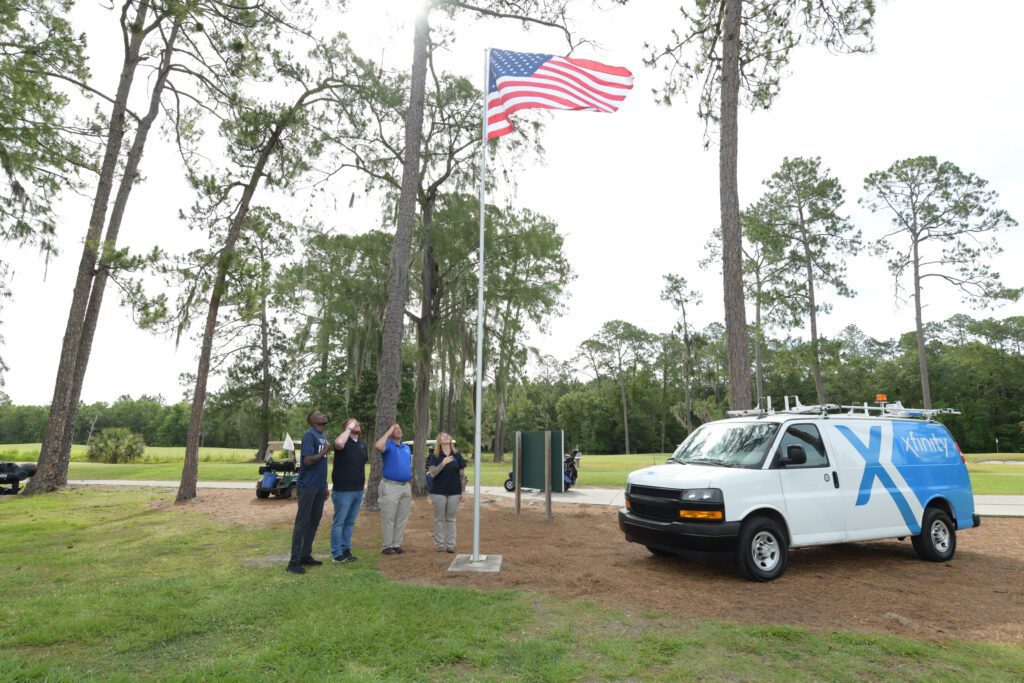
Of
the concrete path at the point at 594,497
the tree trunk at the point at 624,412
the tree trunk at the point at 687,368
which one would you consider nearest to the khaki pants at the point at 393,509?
the concrete path at the point at 594,497

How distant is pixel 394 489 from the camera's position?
8016mm

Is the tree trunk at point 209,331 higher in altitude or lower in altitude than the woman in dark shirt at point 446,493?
higher

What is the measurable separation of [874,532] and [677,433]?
2545 inches

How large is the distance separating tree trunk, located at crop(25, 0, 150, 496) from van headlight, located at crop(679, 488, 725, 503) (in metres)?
15.5

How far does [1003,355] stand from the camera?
60281 mm

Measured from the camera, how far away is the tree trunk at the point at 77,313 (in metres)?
15.3

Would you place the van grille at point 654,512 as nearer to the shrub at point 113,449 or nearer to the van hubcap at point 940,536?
the van hubcap at point 940,536

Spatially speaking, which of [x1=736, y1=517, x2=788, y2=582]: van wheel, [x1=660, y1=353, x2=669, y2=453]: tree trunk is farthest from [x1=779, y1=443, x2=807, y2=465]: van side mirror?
[x1=660, y1=353, x2=669, y2=453]: tree trunk

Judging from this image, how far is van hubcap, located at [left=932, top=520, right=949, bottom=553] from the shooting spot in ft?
26.3

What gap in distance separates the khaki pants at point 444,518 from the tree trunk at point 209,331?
27.5ft

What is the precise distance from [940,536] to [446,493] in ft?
23.3

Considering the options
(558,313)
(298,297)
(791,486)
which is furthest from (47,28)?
(791,486)

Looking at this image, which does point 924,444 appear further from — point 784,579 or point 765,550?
point 765,550

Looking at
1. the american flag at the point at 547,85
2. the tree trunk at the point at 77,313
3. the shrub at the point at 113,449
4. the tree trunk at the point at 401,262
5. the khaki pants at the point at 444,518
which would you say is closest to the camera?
the american flag at the point at 547,85
